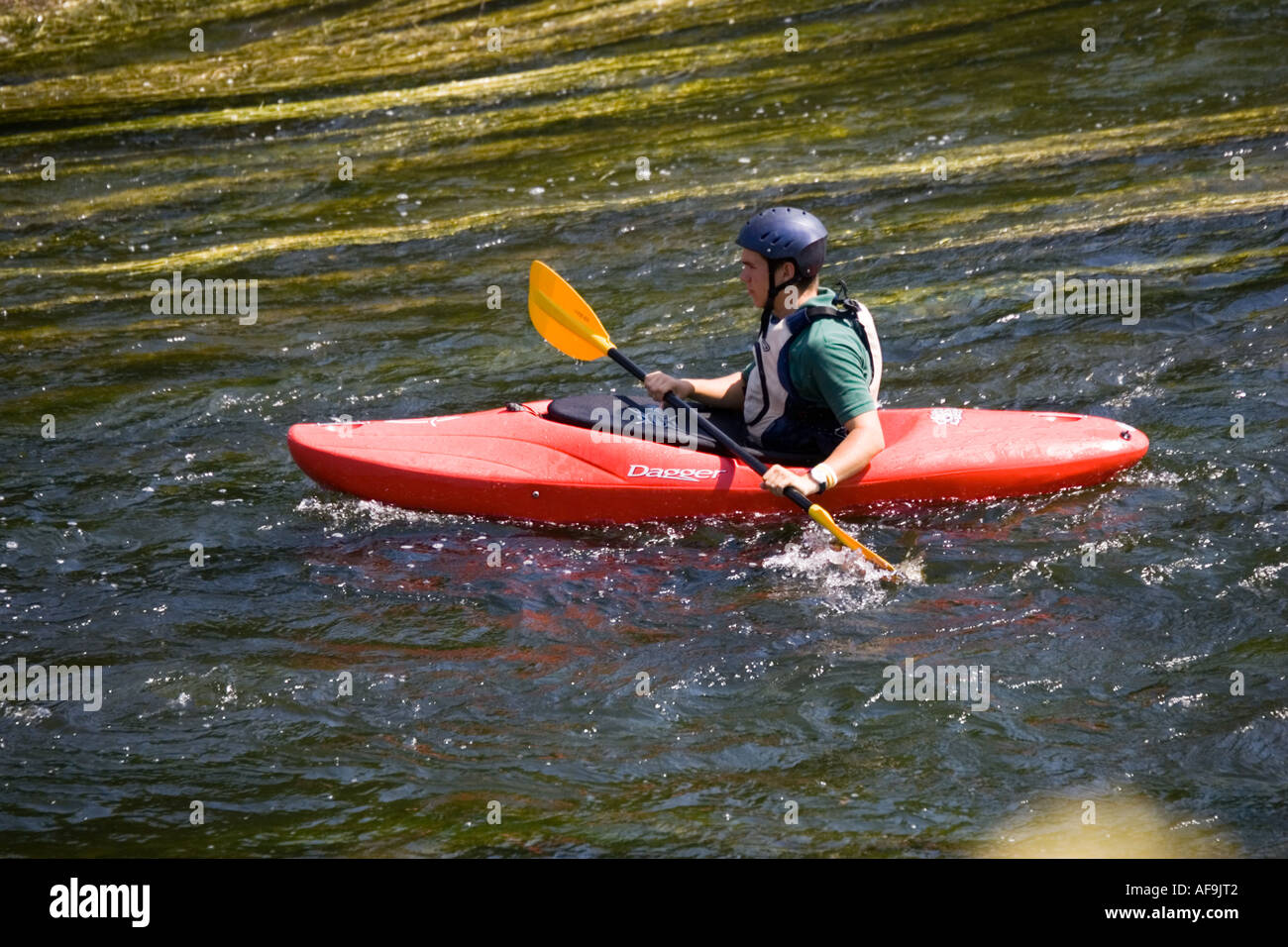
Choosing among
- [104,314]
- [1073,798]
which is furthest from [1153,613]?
[104,314]

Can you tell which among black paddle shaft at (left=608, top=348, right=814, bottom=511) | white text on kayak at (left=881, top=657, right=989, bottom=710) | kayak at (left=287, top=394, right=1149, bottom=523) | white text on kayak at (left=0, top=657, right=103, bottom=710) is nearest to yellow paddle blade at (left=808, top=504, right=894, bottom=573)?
black paddle shaft at (left=608, top=348, right=814, bottom=511)

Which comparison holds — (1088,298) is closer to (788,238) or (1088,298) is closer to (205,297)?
(788,238)

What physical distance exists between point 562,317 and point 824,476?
1.64 meters

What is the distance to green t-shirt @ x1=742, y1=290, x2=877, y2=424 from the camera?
4.91 m

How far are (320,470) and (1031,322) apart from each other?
385cm

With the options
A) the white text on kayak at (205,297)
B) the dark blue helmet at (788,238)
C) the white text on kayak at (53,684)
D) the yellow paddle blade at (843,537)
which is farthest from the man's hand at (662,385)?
the white text on kayak at (205,297)

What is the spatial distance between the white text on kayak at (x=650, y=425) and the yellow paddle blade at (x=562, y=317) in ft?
1.77

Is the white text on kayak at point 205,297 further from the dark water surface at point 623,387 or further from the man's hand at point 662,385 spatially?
the man's hand at point 662,385

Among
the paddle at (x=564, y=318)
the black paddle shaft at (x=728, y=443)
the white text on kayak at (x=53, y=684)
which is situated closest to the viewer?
the white text on kayak at (x=53, y=684)

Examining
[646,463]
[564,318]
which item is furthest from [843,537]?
[564,318]

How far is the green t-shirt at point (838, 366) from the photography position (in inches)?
193

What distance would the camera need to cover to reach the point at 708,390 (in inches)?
220
